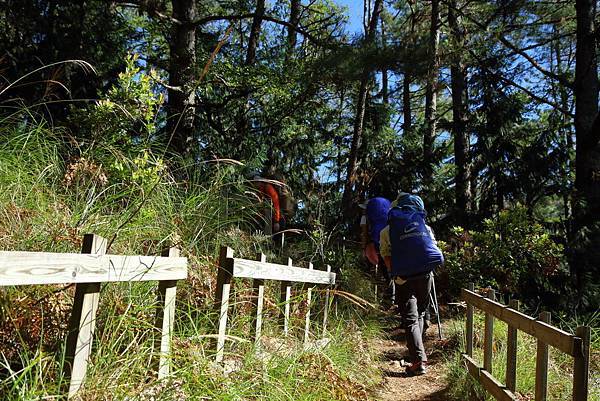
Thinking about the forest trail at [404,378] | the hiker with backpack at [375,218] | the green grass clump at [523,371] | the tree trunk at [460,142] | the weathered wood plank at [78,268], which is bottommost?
the forest trail at [404,378]

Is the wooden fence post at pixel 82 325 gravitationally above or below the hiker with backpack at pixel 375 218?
below

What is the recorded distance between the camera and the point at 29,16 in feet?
24.9

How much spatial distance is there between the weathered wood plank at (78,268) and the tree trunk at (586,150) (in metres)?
7.36

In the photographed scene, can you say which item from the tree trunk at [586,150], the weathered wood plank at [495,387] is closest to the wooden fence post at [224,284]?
the weathered wood plank at [495,387]

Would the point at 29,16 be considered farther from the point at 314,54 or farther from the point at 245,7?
the point at 245,7

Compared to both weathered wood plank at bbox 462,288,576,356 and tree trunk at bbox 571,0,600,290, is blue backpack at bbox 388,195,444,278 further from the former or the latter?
tree trunk at bbox 571,0,600,290

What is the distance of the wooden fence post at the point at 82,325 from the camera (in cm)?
213

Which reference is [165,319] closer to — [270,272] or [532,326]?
[270,272]

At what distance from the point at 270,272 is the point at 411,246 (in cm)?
221

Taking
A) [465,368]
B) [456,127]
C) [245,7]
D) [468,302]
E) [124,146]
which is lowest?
[465,368]

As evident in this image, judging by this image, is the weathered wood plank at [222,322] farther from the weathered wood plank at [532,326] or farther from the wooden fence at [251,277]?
the weathered wood plank at [532,326]

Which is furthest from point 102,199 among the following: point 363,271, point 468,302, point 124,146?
point 363,271

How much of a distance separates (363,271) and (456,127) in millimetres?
4212

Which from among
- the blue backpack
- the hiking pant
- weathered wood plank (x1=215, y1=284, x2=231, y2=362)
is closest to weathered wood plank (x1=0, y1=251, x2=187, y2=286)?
weathered wood plank (x1=215, y1=284, x2=231, y2=362)
